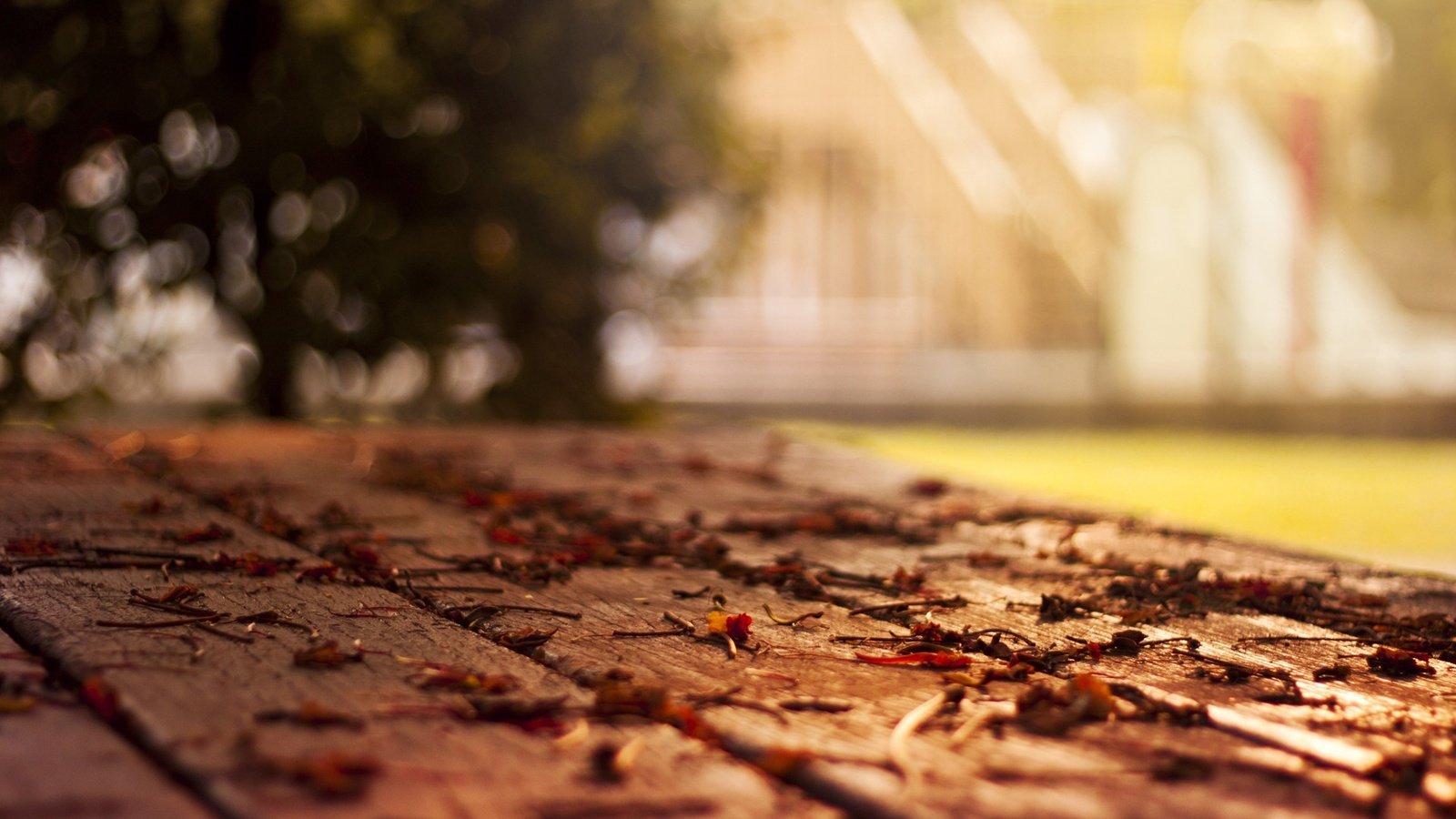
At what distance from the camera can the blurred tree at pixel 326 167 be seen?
14.1ft

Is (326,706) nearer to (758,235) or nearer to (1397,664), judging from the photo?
(1397,664)

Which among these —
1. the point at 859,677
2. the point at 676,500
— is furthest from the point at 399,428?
the point at 859,677

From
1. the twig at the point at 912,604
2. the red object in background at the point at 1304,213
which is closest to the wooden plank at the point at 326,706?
the twig at the point at 912,604

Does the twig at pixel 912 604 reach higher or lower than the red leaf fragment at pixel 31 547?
lower

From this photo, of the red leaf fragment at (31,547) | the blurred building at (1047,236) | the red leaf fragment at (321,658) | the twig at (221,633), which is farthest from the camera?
the blurred building at (1047,236)

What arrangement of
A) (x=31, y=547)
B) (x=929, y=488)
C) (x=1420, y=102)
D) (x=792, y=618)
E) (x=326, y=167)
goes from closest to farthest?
(x=792, y=618) → (x=31, y=547) → (x=929, y=488) → (x=326, y=167) → (x=1420, y=102)

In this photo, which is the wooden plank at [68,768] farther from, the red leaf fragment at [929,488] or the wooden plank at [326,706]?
the red leaf fragment at [929,488]

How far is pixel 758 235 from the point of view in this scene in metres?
5.87

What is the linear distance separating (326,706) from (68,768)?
0.63ft

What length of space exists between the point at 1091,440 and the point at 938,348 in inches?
61.7

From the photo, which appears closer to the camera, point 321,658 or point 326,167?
point 321,658

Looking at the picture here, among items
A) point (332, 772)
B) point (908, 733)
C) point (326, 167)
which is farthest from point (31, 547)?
point (326, 167)

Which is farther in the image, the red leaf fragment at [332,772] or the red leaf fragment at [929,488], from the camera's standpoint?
the red leaf fragment at [929,488]

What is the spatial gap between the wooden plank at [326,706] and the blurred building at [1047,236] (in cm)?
743
